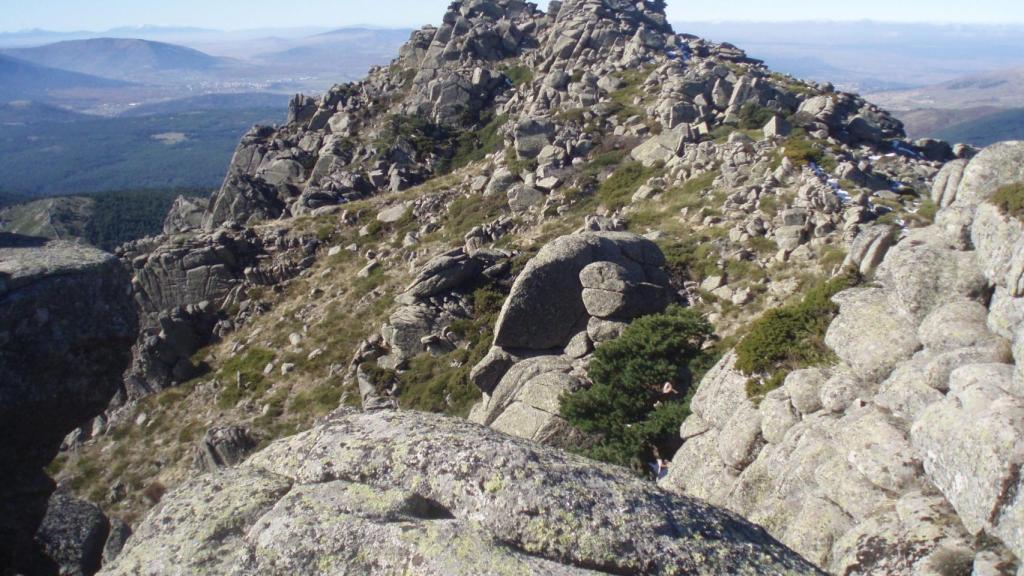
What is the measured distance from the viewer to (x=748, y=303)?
2489 centimetres

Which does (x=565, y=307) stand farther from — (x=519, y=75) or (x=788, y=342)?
(x=519, y=75)

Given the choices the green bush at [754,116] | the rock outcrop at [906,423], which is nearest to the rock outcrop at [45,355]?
the rock outcrop at [906,423]

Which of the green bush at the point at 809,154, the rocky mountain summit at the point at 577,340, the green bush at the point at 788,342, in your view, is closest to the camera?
the rocky mountain summit at the point at 577,340

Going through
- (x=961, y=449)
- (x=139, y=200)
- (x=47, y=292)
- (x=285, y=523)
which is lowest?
(x=139, y=200)

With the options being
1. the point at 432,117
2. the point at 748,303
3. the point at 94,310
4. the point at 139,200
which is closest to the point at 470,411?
the point at 748,303

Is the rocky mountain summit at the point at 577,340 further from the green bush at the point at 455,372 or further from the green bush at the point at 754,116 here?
the green bush at the point at 754,116

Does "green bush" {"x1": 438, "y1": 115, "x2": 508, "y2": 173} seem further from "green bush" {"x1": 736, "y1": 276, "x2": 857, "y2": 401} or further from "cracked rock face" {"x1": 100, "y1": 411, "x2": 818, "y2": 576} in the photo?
"cracked rock face" {"x1": 100, "y1": 411, "x2": 818, "y2": 576}

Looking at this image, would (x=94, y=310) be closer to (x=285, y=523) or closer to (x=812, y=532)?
(x=285, y=523)

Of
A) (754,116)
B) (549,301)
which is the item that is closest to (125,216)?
(754,116)

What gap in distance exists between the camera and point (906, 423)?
36.1 feet

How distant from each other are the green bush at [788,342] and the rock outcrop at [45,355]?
1358 cm

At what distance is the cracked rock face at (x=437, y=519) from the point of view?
5.52 m

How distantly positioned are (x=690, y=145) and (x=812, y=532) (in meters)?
35.5

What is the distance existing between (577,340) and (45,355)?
18.1 meters
